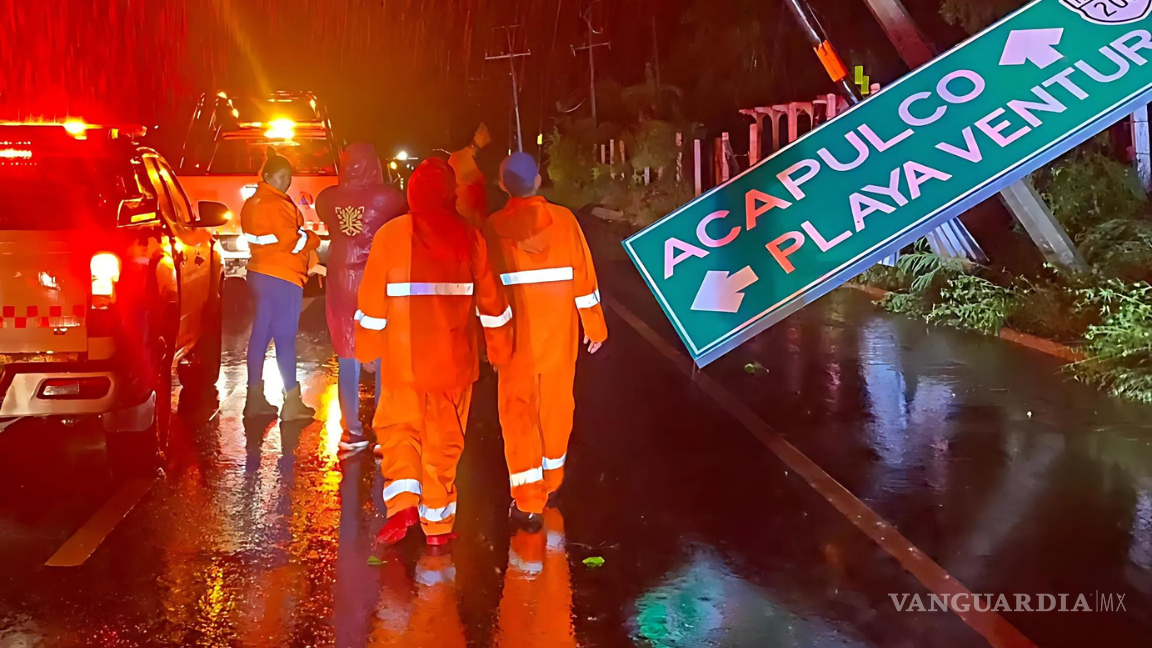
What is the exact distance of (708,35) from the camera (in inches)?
1095

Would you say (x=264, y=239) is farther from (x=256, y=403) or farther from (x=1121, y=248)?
(x=1121, y=248)

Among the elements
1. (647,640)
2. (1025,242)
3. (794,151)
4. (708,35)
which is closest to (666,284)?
(794,151)

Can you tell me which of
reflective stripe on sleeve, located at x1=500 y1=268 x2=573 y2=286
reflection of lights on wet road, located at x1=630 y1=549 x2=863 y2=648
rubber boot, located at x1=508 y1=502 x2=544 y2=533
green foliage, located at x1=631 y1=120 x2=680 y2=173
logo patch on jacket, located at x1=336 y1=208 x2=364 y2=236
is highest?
green foliage, located at x1=631 y1=120 x2=680 y2=173

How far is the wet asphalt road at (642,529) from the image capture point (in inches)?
193

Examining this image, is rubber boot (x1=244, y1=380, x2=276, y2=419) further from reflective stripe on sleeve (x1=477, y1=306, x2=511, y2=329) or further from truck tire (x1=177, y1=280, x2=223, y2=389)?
reflective stripe on sleeve (x1=477, y1=306, x2=511, y2=329)

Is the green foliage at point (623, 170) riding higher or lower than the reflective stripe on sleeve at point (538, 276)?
higher

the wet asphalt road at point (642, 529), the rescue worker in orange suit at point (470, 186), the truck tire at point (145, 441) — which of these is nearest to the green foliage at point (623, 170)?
the wet asphalt road at point (642, 529)

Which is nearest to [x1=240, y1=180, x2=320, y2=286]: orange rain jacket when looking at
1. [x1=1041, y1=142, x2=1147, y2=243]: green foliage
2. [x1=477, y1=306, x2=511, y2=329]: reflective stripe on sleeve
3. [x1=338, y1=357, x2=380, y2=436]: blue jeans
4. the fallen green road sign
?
[x1=338, y1=357, x2=380, y2=436]: blue jeans

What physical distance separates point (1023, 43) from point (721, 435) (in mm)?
3305

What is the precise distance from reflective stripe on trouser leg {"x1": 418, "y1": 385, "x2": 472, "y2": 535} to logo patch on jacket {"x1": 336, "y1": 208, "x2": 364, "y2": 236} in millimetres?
2074

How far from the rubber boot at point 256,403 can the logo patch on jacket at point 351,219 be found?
1647mm

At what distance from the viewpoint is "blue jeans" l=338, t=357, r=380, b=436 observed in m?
7.78

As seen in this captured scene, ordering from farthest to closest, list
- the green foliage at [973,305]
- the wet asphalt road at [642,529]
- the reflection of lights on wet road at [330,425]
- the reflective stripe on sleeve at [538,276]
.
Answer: the green foliage at [973,305], the reflection of lights on wet road at [330,425], the reflective stripe on sleeve at [538,276], the wet asphalt road at [642,529]

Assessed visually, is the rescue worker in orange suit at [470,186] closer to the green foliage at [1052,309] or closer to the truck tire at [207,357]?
the truck tire at [207,357]
